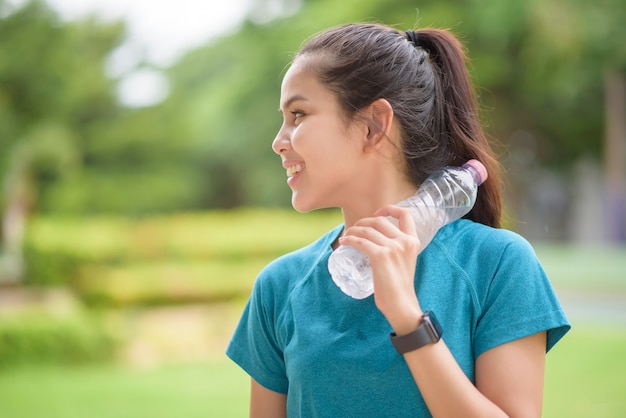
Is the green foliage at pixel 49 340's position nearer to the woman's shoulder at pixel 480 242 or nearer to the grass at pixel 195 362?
the grass at pixel 195 362

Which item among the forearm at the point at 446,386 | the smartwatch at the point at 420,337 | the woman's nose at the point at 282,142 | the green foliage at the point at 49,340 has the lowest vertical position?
the forearm at the point at 446,386

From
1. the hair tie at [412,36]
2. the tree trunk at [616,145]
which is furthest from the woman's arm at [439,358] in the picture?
the tree trunk at [616,145]

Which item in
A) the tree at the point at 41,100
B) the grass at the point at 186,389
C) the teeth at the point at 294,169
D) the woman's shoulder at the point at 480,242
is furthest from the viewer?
the tree at the point at 41,100

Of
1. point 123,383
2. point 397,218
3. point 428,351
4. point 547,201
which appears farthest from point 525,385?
point 547,201

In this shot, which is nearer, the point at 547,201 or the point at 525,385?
the point at 525,385

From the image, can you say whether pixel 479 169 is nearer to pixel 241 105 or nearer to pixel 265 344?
pixel 265 344

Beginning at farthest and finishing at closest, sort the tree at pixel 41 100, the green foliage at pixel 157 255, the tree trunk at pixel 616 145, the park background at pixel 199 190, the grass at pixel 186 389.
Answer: the tree trunk at pixel 616 145 → the green foliage at pixel 157 255 → the tree at pixel 41 100 → the park background at pixel 199 190 → the grass at pixel 186 389

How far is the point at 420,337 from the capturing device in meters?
0.98

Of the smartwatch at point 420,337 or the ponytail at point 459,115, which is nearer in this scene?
the smartwatch at point 420,337

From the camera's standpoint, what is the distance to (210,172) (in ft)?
56.1

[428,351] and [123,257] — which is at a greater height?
[123,257]

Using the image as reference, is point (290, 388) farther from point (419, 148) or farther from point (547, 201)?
point (547, 201)

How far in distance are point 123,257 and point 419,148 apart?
5.47m

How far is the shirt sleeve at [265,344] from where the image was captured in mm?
1239
